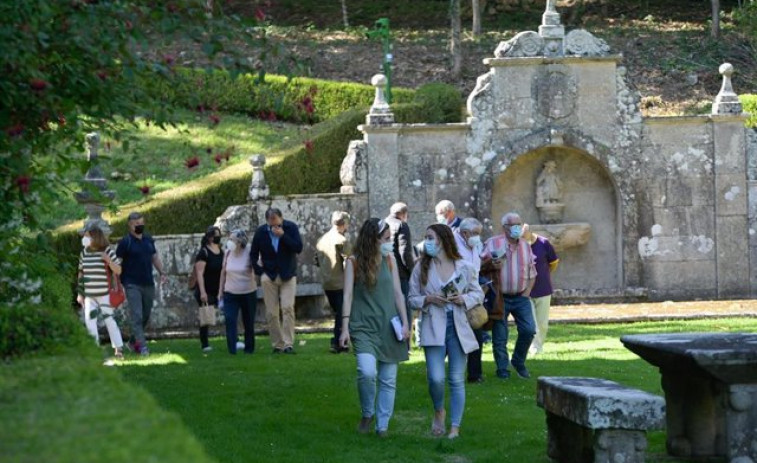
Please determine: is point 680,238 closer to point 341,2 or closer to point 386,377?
point 386,377

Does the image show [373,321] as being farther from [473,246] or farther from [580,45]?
[580,45]

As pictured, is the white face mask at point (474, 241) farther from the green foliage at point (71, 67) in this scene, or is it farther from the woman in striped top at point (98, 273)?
the woman in striped top at point (98, 273)

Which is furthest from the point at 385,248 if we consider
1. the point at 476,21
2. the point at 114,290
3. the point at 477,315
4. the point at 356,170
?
the point at 476,21

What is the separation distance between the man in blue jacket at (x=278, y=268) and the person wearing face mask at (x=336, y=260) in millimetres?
361

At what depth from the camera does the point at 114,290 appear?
17562 mm

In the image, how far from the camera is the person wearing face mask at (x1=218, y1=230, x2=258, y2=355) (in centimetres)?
1781

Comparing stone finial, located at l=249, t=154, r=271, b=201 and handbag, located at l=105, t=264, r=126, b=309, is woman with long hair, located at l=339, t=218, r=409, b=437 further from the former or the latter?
stone finial, located at l=249, t=154, r=271, b=201

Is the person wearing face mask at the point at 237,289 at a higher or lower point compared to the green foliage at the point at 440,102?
lower

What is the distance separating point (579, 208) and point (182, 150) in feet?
29.3

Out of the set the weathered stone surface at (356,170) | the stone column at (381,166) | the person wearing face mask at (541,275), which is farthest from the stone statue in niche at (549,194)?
the person wearing face mask at (541,275)

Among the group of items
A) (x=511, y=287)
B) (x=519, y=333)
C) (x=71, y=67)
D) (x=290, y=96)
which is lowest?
(x=519, y=333)

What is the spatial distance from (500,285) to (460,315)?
2.77 meters


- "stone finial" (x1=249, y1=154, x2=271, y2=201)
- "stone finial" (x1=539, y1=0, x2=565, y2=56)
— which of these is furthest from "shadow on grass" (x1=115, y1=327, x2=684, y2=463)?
"stone finial" (x1=539, y1=0, x2=565, y2=56)

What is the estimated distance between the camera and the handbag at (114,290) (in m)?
17.5
